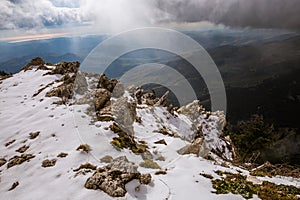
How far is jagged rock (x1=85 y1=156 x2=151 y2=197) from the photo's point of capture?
52.2 ft

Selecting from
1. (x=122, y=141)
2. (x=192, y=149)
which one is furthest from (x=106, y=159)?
(x=192, y=149)

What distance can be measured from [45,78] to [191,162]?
41.0m

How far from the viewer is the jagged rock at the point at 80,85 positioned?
4063cm

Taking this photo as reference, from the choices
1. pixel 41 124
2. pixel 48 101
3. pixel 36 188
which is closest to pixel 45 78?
pixel 48 101

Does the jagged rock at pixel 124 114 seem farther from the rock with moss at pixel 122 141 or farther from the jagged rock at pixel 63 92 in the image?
the jagged rock at pixel 63 92

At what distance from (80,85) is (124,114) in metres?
14.9

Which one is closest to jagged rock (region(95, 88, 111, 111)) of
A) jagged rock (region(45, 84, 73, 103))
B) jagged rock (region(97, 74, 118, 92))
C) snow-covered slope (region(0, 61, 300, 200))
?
snow-covered slope (region(0, 61, 300, 200))

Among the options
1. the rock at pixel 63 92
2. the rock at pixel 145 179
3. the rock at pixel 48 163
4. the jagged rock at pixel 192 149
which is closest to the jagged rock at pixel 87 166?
the rock at pixel 48 163

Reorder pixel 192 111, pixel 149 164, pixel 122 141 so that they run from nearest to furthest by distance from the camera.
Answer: pixel 149 164 < pixel 122 141 < pixel 192 111

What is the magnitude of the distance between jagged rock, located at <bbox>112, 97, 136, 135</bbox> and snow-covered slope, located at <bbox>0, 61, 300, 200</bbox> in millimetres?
2580

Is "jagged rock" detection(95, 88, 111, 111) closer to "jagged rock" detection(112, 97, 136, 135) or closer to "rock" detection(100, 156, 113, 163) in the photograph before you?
"jagged rock" detection(112, 97, 136, 135)

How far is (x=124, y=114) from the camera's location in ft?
103

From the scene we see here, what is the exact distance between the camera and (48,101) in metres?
36.8

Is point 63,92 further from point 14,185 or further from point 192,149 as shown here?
point 192,149
